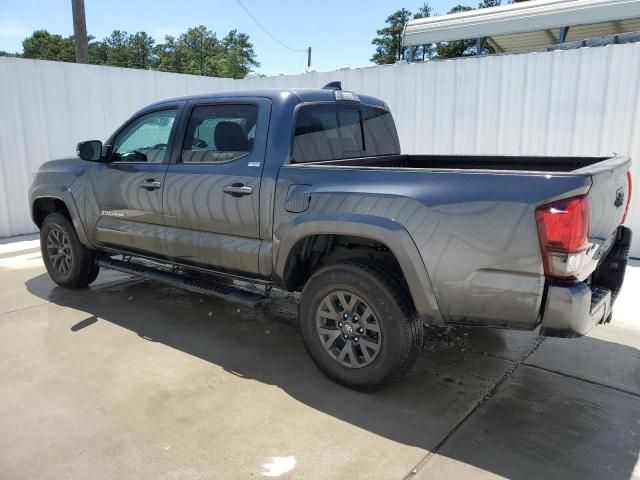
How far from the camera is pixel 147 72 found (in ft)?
32.3

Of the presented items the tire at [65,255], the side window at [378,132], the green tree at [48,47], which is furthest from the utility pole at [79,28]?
the green tree at [48,47]

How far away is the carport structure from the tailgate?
7774 mm

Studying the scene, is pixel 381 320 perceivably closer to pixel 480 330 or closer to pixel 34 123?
pixel 480 330

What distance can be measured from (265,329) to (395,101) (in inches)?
197

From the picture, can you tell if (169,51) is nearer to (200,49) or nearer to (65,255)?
(200,49)

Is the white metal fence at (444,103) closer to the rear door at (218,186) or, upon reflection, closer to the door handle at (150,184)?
the rear door at (218,186)

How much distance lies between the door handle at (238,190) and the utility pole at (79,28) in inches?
389

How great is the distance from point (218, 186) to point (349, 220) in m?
1.19

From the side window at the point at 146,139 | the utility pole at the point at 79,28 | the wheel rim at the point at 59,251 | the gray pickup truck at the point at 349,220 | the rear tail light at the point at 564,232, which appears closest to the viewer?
the rear tail light at the point at 564,232

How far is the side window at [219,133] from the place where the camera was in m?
3.71

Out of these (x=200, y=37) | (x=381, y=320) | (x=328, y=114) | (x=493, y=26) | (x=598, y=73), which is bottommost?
(x=381, y=320)

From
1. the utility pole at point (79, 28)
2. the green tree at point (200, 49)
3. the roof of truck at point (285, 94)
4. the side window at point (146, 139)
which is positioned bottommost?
the side window at point (146, 139)

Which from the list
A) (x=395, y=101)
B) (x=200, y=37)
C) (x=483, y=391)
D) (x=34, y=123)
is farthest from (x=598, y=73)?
(x=200, y=37)

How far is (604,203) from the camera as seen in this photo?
2.77 metres
